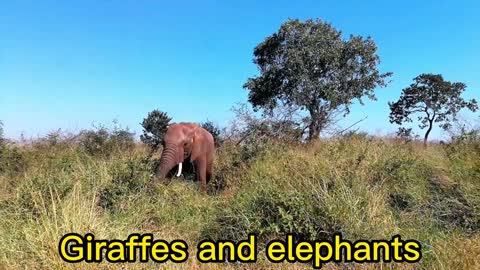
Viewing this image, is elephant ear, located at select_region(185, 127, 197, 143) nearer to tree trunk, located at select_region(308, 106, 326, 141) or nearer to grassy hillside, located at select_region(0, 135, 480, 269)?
grassy hillside, located at select_region(0, 135, 480, 269)

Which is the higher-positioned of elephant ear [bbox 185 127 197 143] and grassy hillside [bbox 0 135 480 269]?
elephant ear [bbox 185 127 197 143]

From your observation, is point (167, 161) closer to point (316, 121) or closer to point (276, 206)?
point (276, 206)

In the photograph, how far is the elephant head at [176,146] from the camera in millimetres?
9102

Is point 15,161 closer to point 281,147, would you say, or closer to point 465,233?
point 281,147

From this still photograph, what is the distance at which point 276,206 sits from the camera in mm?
5262

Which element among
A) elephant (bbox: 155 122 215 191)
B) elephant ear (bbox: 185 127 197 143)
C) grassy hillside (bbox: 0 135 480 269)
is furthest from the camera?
elephant ear (bbox: 185 127 197 143)

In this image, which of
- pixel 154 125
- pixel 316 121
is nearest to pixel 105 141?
pixel 154 125

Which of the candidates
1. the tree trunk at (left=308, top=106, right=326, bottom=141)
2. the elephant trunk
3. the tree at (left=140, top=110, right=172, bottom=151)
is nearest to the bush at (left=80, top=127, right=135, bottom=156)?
the tree at (left=140, top=110, right=172, bottom=151)

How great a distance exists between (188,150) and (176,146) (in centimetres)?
55

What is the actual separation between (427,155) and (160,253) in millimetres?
7210

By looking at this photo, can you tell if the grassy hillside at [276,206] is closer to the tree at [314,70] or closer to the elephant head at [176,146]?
the elephant head at [176,146]

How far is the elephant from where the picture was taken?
30.4 feet

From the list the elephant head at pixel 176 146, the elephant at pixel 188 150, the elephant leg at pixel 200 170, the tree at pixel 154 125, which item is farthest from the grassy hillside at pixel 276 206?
the tree at pixel 154 125

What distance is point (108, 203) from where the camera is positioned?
20.6ft
